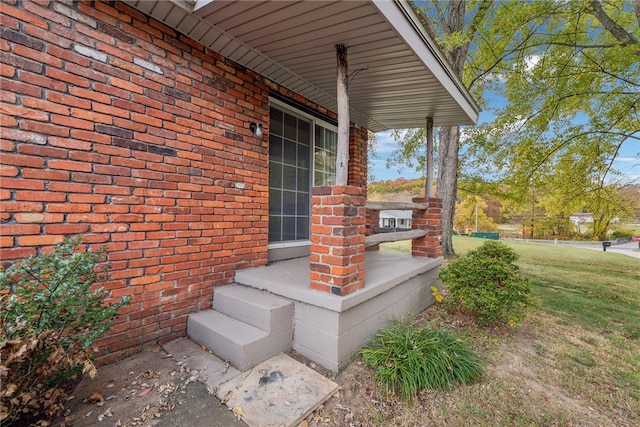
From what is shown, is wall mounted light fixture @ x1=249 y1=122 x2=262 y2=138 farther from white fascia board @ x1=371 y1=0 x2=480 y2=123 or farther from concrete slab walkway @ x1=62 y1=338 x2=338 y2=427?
concrete slab walkway @ x1=62 y1=338 x2=338 y2=427

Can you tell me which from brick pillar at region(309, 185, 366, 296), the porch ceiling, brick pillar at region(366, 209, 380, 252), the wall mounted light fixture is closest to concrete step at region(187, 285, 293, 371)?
brick pillar at region(309, 185, 366, 296)

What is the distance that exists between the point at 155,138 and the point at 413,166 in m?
10.9

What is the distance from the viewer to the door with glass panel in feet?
12.8

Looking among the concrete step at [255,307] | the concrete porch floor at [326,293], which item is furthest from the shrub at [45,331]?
the concrete porch floor at [326,293]

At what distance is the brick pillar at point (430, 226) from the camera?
416 cm

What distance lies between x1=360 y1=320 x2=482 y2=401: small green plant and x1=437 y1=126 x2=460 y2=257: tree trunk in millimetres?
6787

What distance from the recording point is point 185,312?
2.68 meters

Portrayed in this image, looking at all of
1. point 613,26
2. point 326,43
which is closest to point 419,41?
point 326,43

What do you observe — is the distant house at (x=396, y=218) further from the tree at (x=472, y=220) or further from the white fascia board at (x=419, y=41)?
the white fascia board at (x=419, y=41)

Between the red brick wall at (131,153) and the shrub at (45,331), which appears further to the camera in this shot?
the red brick wall at (131,153)

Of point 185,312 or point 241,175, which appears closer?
point 185,312

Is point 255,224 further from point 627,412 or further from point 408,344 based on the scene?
point 627,412

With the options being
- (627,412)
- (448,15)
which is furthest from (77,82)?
(448,15)

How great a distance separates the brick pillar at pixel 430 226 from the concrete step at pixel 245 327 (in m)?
2.57
